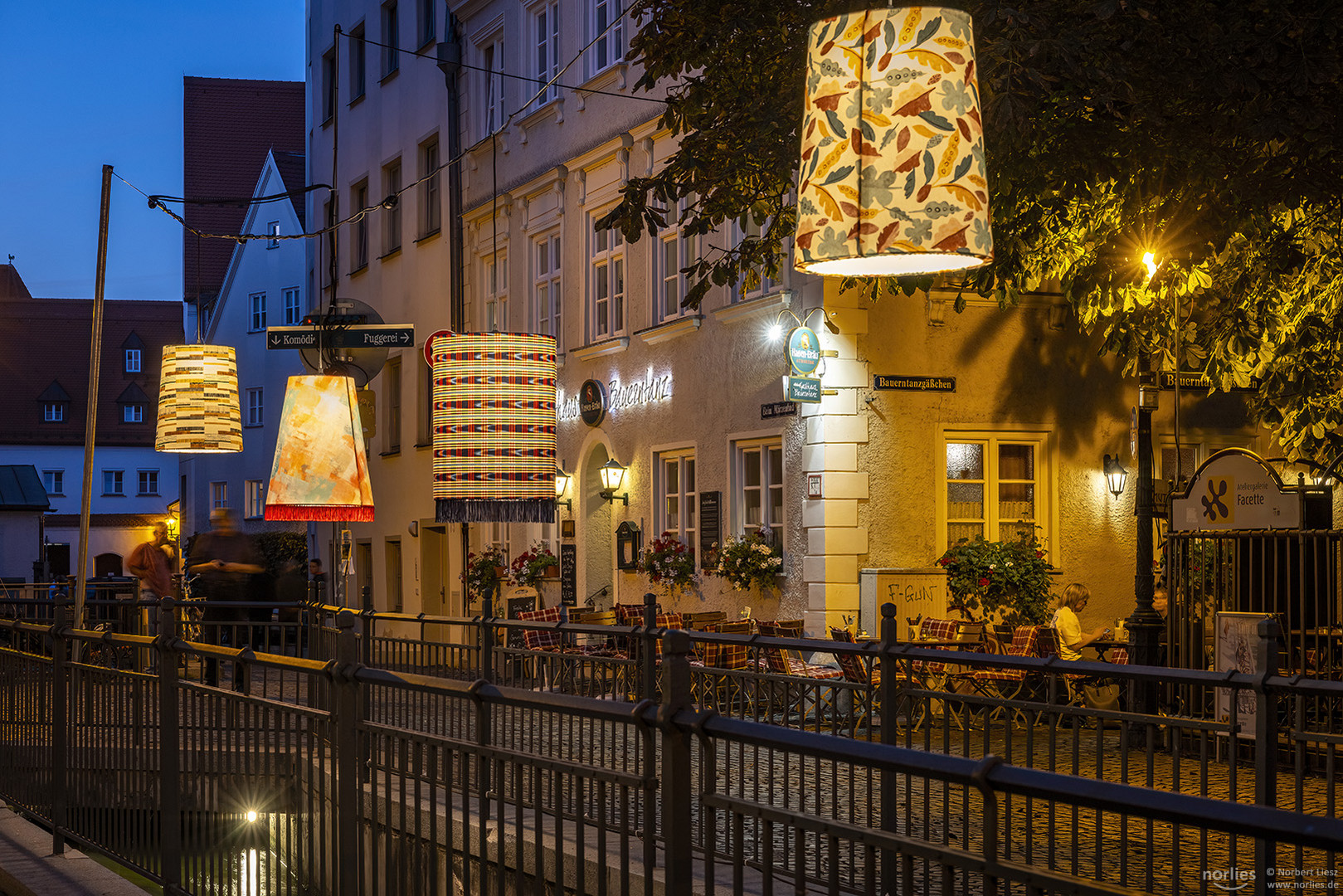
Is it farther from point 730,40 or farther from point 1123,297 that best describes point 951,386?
point 730,40

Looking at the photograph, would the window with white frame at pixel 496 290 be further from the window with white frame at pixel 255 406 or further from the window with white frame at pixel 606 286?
the window with white frame at pixel 255 406

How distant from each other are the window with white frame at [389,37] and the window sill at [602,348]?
10.8 m

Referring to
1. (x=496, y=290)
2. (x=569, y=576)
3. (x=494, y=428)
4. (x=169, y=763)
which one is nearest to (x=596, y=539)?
(x=569, y=576)

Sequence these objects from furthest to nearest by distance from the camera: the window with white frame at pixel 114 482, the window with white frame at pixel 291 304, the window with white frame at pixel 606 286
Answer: the window with white frame at pixel 114 482 < the window with white frame at pixel 291 304 < the window with white frame at pixel 606 286

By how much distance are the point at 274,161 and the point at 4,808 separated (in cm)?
3468

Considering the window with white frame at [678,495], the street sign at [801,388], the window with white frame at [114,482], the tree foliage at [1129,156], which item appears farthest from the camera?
the window with white frame at [114,482]

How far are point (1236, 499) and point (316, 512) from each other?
7.19 m

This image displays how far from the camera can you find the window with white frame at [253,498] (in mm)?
44438

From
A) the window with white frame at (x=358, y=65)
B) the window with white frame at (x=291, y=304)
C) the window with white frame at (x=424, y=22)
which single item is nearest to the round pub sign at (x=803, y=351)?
the window with white frame at (x=424, y=22)

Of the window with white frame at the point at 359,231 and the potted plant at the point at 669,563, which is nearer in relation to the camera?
the potted plant at the point at 669,563

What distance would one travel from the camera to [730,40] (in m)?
11.6

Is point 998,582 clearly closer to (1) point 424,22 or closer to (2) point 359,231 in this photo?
(1) point 424,22

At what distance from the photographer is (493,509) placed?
441 inches

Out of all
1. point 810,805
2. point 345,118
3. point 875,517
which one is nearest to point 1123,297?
Result: point 875,517
